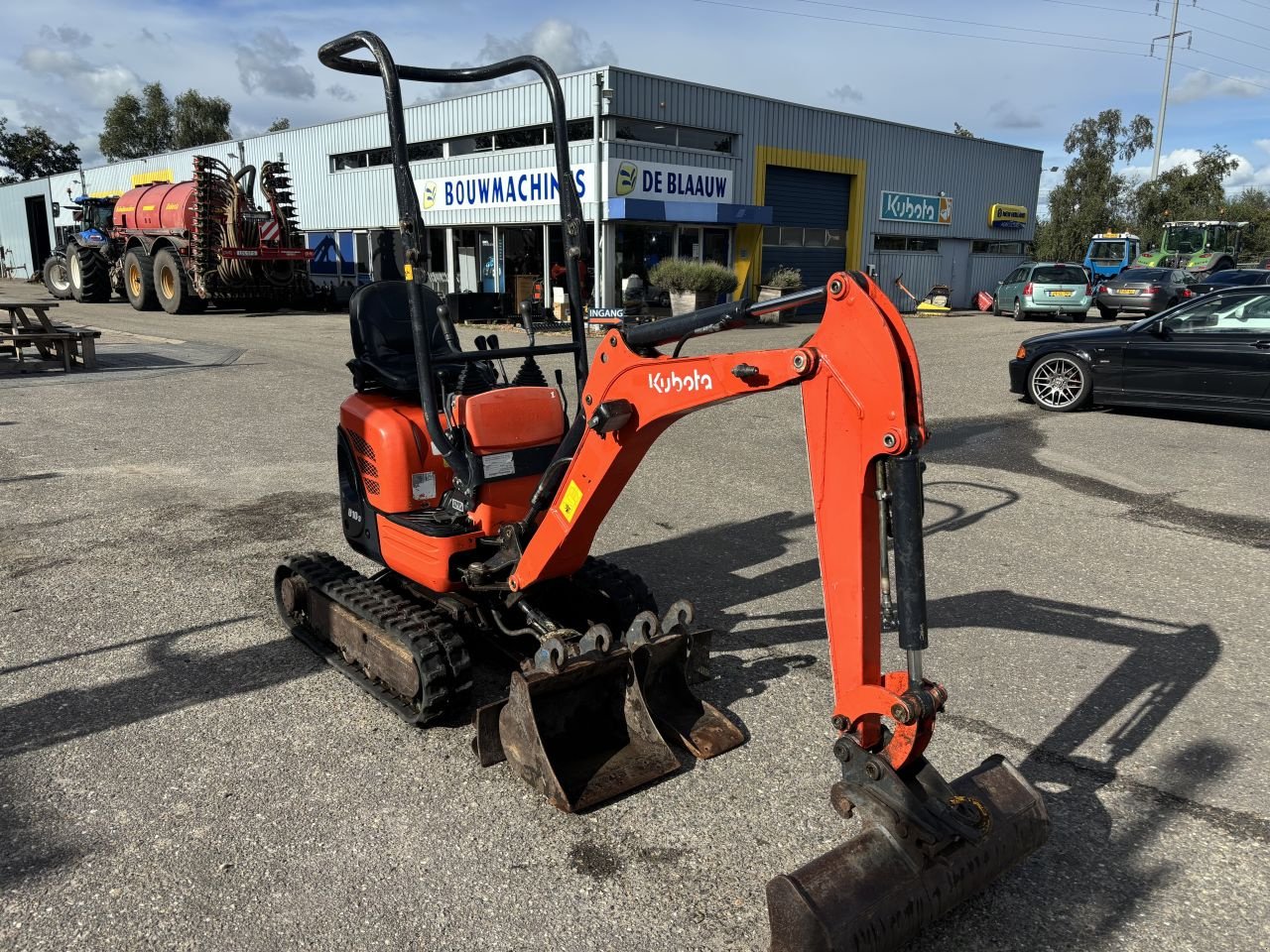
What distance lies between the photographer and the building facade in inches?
914

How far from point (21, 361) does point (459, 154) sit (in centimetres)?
1522

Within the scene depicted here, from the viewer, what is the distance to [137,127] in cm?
6325

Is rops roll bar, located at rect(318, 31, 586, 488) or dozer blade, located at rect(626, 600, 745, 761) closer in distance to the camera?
dozer blade, located at rect(626, 600, 745, 761)

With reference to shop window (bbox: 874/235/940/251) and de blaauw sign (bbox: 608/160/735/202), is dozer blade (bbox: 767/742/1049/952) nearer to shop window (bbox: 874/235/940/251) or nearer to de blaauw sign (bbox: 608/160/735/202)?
de blaauw sign (bbox: 608/160/735/202)

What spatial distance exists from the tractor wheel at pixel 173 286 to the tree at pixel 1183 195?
1956 inches

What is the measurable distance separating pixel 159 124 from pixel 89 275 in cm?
4538

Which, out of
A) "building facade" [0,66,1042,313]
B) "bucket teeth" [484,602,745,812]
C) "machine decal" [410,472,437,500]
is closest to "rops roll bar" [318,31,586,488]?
"machine decal" [410,472,437,500]

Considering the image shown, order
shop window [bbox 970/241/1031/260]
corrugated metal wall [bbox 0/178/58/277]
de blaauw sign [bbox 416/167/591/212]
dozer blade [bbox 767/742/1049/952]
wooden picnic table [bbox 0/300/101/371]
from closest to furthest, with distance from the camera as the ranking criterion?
dozer blade [bbox 767/742/1049/952] < wooden picnic table [bbox 0/300/101/371] < de blaauw sign [bbox 416/167/591/212] < shop window [bbox 970/241/1031/260] < corrugated metal wall [bbox 0/178/58/277]

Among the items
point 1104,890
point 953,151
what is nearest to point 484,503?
point 1104,890

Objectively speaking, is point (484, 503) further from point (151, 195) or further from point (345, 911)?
point (151, 195)

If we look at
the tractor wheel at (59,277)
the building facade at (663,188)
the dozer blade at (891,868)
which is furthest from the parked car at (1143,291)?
the tractor wheel at (59,277)

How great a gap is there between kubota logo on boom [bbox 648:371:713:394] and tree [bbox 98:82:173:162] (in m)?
71.3

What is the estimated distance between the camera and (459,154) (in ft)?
86.9

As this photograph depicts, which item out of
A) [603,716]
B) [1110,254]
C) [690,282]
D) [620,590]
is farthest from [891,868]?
[1110,254]
